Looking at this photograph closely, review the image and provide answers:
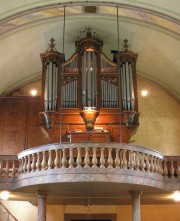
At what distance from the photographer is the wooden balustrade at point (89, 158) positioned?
31.7ft

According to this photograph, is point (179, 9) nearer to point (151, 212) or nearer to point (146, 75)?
point (146, 75)

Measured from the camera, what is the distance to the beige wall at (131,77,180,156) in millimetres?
15172

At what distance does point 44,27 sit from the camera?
1335 cm

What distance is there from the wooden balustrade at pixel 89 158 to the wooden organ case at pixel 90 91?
212 cm

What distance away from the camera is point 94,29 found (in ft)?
45.2

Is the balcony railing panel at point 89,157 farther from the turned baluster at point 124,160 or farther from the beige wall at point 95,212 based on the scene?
the beige wall at point 95,212

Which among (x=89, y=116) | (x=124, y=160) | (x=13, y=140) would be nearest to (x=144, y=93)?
(x=89, y=116)

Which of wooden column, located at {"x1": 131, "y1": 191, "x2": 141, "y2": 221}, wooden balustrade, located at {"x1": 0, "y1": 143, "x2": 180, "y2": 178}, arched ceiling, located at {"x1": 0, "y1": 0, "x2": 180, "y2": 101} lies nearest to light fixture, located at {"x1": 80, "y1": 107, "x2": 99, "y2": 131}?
wooden balustrade, located at {"x1": 0, "y1": 143, "x2": 180, "y2": 178}

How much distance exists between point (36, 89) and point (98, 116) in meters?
3.74

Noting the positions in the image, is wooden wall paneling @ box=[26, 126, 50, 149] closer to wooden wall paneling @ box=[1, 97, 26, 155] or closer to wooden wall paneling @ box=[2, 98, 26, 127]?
wooden wall paneling @ box=[1, 97, 26, 155]

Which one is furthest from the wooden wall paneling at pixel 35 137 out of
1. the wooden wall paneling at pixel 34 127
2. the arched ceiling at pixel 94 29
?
the arched ceiling at pixel 94 29

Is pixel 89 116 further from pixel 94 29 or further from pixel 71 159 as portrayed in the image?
pixel 94 29

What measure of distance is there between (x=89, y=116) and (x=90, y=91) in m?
0.83

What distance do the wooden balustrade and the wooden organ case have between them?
6.94 ft
